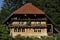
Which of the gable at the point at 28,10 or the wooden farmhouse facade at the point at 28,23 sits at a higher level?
the gable at the point at 28,10

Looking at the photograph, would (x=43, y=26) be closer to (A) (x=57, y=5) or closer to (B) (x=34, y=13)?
(B) (x=34, y=13)

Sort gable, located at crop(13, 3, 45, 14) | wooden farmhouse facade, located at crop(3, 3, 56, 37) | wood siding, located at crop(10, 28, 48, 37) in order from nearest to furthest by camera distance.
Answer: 1. wooden farmhouse facade, located at crop(3, 3, 56, 37)
2. wood siding, located at crop(10, 28, 48, 37)
3. gable, located at crop(13, 3, 45, 14)

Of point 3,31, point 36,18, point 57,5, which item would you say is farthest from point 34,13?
point 3,31

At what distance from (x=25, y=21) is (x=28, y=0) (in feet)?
91.6

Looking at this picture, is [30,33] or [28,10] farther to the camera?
[28,10]

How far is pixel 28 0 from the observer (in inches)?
3393

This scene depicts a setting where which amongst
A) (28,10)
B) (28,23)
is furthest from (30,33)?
(28,10)

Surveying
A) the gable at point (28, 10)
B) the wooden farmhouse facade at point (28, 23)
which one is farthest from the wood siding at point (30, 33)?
the gable at point (28, 10)

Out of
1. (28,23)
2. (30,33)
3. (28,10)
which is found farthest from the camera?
(28,10)

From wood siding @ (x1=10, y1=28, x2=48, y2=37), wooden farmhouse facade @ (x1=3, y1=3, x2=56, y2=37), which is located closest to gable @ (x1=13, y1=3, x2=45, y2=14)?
wooden farmhouse facade @ (x1=3, y1=3, x2=56, y2=37)

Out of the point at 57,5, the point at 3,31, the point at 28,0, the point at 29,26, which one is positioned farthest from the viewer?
the point at 28,0

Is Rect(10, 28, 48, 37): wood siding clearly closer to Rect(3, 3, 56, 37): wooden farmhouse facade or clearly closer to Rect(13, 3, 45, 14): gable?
Rect(3, 3, 56, 37): wooden farmhouse facade

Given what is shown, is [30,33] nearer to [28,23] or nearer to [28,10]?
[28,23]

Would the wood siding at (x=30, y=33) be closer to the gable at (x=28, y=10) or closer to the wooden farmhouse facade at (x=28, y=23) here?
the wooden farmhouse facade at (x=28, y=23)
